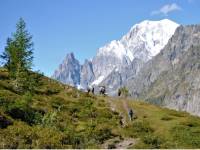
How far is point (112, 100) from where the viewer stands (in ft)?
259

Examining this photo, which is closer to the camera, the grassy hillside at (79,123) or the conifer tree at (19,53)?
the grassy hillside at (79,123)

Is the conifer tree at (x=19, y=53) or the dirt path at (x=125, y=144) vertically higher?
the conifer tree at (x=19, y=53)

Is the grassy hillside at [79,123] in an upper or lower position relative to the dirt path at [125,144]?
upper

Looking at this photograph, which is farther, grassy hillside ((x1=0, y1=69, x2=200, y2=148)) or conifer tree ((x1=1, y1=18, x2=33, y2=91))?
conifer tree ((x1=1, y1=18, x2=33, y2=91))

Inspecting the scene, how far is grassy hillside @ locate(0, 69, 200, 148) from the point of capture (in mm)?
32991

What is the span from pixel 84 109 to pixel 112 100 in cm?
1626

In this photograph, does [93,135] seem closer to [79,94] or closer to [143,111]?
[143,111]

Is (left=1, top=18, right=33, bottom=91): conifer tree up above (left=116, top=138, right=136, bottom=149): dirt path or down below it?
above

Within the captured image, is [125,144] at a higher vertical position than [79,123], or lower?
lower

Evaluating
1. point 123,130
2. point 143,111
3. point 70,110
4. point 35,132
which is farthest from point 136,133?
point 35,132

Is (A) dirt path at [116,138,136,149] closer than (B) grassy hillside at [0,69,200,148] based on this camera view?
No

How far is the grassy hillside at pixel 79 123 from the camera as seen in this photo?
1299 inches

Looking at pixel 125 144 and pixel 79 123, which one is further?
pixel 79 123

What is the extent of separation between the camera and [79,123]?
5497 centimetres
